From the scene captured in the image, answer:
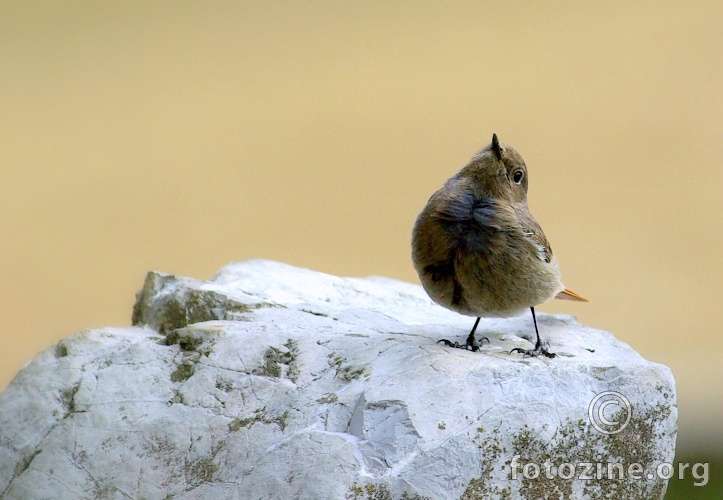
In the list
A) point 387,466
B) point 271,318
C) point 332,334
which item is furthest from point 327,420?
point 271,318

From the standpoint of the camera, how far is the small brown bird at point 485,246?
422cm

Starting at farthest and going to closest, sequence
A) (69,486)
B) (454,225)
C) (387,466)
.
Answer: (454,225) → (69,486) → (387,466)

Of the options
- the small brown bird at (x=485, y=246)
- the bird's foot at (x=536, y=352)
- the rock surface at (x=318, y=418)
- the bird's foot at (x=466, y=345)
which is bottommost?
the rock surface at (x=318, y=418)

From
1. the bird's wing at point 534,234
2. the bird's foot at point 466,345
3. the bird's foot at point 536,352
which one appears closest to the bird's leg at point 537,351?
the bird's foot at point 536,352

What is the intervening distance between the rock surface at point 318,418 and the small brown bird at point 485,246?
0.93 ft

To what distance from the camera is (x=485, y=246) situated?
4211 millimetres

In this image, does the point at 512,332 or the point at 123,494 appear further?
the point at 512,332

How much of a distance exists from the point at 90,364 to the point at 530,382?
6.81 ft

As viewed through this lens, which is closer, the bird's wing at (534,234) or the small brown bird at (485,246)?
the small brown bird at (485,246)

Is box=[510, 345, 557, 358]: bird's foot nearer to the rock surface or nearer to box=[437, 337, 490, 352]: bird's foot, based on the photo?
the rock surface

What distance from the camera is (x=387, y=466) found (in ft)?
11.2

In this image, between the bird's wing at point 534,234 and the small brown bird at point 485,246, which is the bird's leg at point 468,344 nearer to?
the small brown bird at point 485,246

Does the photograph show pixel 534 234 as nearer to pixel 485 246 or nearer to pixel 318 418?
pixel 485 246

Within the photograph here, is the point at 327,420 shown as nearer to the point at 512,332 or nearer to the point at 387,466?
the point at 387,466
